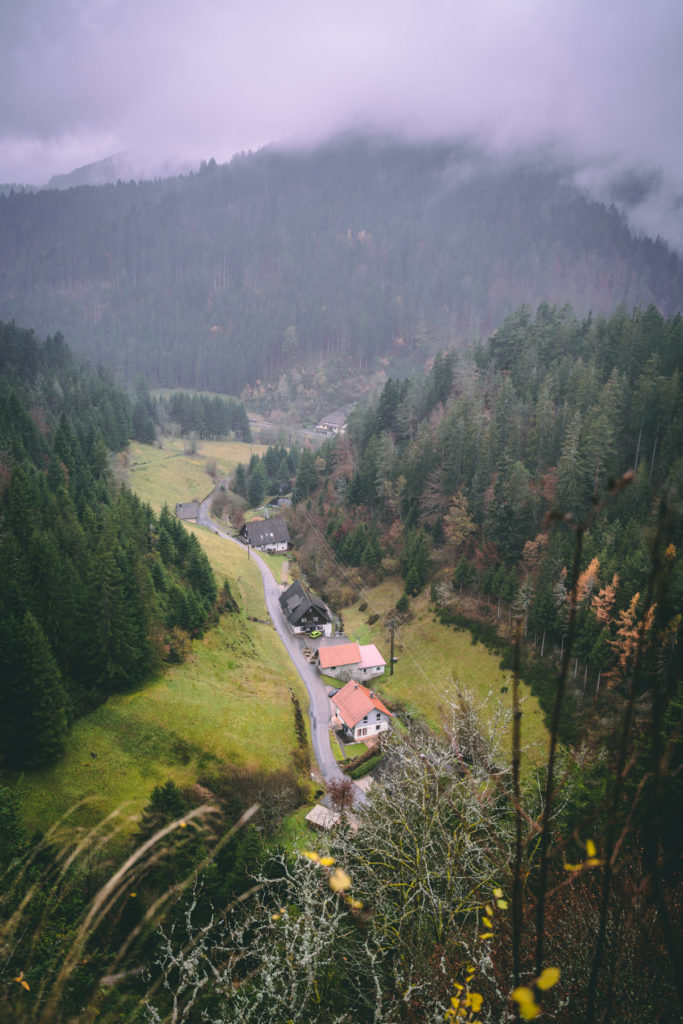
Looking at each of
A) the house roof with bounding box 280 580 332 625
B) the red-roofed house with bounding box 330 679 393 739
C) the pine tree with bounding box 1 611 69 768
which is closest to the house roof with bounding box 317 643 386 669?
the red-roofed house with bounding box 330 679 393 739

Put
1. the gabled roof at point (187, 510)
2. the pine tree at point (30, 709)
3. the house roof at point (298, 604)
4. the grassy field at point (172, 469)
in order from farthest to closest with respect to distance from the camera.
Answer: the grassy field at point (172, 469)
the gabled roof at point (187, 510)
the house roof at point (298, 604)
the pine tree at point (30, 709)

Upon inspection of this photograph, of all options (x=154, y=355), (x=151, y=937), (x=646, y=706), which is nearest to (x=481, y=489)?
(x=646, y=706)

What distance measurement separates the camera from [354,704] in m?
35.6

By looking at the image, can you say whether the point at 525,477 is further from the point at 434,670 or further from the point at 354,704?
the point at 354,704

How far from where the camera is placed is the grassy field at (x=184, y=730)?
76.0ft

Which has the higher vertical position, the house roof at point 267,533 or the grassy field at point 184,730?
the grassy field at point 184,730

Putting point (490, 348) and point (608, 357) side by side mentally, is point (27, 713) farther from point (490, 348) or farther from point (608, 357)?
point (490, 348)

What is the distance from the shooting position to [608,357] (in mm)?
53906

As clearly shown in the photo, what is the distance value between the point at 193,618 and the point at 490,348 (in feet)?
177

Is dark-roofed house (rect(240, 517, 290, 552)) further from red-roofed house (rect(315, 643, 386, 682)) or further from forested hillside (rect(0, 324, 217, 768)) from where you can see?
red-roofed house (rect(315, 643, 386, 682))

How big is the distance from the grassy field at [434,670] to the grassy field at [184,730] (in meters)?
8.09

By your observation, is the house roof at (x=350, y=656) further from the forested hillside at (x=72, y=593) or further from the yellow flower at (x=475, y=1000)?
the yellow flower at (x=475, y=1000)

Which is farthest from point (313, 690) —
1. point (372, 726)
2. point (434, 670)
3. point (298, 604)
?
point (298, 604)

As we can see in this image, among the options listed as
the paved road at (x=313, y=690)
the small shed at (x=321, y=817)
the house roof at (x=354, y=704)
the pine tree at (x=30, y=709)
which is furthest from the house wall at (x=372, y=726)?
the pine tree at (x=30, y=709)
